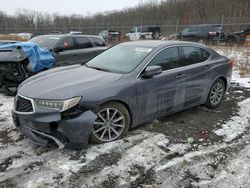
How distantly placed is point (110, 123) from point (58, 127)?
824 millimetres

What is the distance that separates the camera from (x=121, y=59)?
4.32 m

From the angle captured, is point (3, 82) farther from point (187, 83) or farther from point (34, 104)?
point (187, 83)

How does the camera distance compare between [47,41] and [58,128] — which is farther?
[47,41]

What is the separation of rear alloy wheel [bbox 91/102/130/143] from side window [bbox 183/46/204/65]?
1785mm

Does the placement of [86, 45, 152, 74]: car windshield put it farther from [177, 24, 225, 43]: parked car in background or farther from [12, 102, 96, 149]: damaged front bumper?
[177, 24, 225, 43]: parked car in background

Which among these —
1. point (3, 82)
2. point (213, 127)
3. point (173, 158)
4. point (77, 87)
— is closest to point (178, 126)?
point (213, 127)

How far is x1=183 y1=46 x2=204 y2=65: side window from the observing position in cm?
467

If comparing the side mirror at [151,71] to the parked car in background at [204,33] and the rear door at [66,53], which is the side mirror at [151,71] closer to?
the rear door at [66,53]

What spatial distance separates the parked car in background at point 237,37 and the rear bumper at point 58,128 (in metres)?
16.8

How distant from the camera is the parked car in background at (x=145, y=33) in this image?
76.1 feet

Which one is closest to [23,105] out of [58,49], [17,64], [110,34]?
[17,64]

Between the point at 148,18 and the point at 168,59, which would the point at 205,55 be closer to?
the point at 168,59

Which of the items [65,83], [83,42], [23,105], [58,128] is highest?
[83,42]

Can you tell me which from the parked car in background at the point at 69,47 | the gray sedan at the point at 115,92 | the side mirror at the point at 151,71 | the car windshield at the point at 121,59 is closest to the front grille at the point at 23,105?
the gray sedan at the point at 115,92
